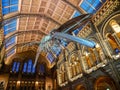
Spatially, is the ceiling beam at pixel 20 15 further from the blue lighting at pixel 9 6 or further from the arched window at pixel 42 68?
the arched window at pixel 42 68

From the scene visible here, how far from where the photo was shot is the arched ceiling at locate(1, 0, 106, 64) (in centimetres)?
1445

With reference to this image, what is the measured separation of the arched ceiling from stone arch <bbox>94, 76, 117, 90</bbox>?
8233 mm

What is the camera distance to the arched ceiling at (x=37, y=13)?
14.4 metres

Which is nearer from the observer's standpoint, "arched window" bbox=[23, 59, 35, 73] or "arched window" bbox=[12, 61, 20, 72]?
"arched window" bbox=[12, 61, 20, 72]

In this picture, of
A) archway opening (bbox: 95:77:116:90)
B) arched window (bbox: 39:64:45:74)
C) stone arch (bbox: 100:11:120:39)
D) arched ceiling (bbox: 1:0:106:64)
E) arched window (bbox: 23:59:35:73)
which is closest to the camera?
stone arch (bbox: 100:11:120:39)

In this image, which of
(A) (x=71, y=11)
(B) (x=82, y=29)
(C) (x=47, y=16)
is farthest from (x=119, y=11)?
(C) (x=47, y=16)

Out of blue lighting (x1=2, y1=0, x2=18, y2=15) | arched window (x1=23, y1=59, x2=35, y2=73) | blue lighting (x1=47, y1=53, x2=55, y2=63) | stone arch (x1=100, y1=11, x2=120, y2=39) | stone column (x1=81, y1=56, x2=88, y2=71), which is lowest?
stone column (x1=81, y1=56, x2=88, y2=71)

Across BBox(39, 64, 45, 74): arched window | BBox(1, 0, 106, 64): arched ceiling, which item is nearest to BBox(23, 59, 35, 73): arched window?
BBox(39, 64, 45, 74): arched window

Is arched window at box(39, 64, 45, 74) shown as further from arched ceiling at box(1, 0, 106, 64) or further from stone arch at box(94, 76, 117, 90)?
stone arch at box(94, 76, 117, 90)

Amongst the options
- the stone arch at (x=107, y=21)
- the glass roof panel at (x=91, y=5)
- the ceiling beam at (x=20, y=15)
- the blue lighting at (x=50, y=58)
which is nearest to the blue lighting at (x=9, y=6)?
the ceiling beam at (x=20, y=15)

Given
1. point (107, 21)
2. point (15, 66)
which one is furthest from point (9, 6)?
point (15, 66)

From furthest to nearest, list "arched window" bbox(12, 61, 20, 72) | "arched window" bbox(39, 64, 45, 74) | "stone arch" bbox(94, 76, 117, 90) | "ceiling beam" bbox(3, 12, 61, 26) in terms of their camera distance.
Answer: "arched window" bbox(39, 64, 45, 74) → "arched window" bbox(12, 61, 20, 72) → "ceiling beam" bbox(3, 12, 61, 26) → "stone arch" bbox(94, 76, 117, 90)

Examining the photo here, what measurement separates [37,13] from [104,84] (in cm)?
1475

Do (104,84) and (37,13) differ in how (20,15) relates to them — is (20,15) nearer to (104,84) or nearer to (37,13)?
(37,13)
